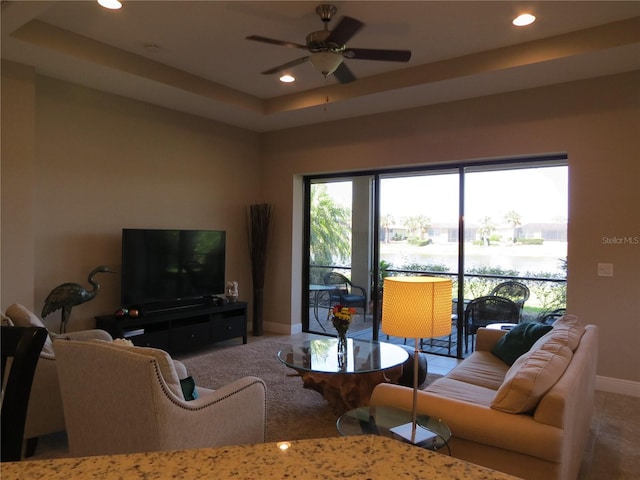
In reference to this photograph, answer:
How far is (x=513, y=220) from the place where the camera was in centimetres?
491

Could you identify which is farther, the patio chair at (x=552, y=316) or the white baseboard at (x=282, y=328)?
the white baseboard at (x=282, y=328)

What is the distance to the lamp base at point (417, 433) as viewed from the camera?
6.82 ft

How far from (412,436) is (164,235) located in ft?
12.4

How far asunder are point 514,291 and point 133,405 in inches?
167

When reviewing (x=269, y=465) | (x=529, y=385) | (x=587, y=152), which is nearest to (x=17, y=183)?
(x=269, y=465)

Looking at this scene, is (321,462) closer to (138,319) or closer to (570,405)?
(570,405)

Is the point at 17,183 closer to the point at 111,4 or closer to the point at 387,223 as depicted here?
the point at 111,4

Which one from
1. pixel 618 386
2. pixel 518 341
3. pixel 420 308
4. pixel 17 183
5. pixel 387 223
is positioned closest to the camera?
pixel 420 308

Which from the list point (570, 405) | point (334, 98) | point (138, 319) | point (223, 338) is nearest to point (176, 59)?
point (334, 98)

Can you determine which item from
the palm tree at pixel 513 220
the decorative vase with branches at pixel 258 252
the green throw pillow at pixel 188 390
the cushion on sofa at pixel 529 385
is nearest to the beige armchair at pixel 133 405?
the green throw pillow at pixel 188 390

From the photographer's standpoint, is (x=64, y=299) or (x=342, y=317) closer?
(x=342, y=317)

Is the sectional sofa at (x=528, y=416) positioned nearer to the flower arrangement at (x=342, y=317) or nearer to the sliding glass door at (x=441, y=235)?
the flower arrangement at (x=342, y=317)

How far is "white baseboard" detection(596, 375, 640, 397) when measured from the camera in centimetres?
399

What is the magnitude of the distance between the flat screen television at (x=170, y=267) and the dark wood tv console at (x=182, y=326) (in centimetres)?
19
